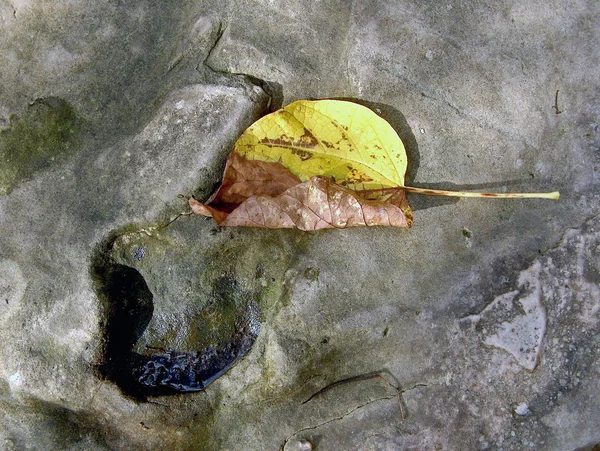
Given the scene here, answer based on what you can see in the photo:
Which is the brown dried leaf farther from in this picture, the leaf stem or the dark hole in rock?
the dark hole in rock

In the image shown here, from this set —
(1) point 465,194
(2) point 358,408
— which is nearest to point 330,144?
(1) point 465,194

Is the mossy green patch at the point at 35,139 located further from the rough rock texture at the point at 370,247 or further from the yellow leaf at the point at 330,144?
the yellow leaf at the point at 330,144

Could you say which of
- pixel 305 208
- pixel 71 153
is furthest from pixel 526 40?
pixel 71 153

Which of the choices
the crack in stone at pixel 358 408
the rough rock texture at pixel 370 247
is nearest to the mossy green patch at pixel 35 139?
the rough rock texture at pixel 370 247

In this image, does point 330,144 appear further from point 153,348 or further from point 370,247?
point 153,348

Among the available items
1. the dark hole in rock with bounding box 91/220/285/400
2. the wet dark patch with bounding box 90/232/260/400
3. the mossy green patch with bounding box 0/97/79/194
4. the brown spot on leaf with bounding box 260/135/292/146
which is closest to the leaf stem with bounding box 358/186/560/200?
the brown spot on leaf with bounding box 260/135/292/146
